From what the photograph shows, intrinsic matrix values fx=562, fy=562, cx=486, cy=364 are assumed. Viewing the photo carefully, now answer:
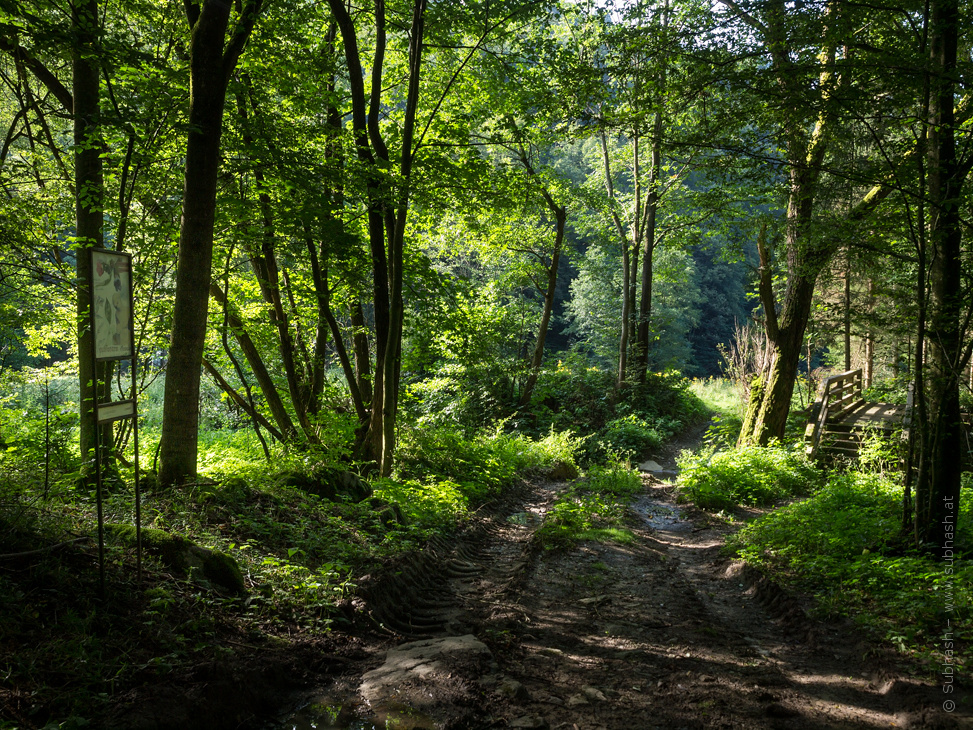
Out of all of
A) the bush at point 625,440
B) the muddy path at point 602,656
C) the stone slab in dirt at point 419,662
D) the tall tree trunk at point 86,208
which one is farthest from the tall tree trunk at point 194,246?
the bush at point 625,440

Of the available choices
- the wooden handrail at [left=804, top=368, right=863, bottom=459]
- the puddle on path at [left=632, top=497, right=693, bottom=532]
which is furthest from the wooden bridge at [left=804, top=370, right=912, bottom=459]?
the puddle on path at [left=632, top=497, right=693, bottom=532]

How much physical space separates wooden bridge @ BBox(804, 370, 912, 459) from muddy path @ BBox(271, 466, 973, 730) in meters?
5.37

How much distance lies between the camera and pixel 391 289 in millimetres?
8281

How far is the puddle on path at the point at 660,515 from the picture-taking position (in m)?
9.34

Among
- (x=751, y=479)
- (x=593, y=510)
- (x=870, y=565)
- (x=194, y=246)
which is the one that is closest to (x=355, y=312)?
(x=194, y=246)

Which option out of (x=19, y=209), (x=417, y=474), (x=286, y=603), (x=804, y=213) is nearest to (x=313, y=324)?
(x=417, y=474)

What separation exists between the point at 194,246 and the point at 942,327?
23.7 feet

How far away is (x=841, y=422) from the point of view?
11.6 meters

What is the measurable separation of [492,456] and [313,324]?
465 cm

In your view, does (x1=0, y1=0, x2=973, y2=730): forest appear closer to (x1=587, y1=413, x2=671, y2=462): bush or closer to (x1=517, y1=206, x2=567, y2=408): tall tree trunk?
(x1=587, y1=413, x2=671, y2=462): bush

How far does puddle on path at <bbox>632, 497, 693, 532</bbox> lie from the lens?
368 inches

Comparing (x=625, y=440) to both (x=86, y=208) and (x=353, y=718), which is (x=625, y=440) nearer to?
(x=86, y=208)

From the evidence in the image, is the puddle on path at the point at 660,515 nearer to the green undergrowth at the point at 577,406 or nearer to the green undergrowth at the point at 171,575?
the green undergrowth at the point at 577,406

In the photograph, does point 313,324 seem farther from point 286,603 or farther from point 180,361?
point 286,603
